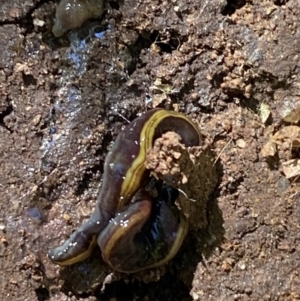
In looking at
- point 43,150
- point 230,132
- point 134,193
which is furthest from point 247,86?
point 43,150

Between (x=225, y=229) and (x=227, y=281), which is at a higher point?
(x=225, y=229)

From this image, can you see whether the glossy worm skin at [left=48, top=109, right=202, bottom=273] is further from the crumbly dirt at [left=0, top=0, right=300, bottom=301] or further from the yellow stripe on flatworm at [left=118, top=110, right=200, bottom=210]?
the crumbly dirt at [left=0, top=0, right=300, bottom=301]

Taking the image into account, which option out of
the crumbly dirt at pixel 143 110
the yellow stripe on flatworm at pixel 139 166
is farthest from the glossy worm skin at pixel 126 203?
the crumbly dirt at pixel 143 110

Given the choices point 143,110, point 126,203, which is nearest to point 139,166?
point 126,203

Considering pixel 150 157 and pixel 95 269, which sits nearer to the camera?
pixel 150 157

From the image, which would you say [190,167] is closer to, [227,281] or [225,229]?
[225,229]

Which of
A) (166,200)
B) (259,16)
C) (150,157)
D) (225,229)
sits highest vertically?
(259,16)
